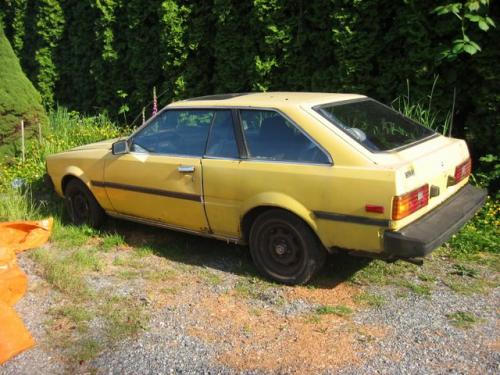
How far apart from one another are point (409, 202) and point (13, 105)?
6722 millimetres

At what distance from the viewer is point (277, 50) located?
23.2 feet

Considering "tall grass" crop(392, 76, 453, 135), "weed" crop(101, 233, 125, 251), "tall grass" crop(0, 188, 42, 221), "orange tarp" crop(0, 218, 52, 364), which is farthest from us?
"tall grass" crop(0, 188, 42, 221)

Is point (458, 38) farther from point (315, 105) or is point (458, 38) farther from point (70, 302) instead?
point (70, 302)

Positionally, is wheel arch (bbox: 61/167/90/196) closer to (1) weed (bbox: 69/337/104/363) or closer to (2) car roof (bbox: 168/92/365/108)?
(2) car roof (bbox: 168/92/365/108)

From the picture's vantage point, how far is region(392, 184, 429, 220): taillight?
3383 mm

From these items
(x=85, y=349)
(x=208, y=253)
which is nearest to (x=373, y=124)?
(x=208, y=253)

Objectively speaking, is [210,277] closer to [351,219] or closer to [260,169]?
[260,169]

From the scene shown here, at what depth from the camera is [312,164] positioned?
3.79 meters

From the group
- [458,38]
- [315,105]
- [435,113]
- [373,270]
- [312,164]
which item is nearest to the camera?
[312,164]

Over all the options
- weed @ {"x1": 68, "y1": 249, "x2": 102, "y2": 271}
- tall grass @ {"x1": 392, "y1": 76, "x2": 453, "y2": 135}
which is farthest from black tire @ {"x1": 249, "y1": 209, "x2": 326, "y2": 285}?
tall grass @ {"x1": 392, "y1": 76, "x2": 453, "y2": 135}

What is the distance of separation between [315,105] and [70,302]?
243 cm

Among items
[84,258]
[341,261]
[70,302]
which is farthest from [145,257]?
[341,261]

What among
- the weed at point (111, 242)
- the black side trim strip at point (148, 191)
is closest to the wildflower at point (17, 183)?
the black side trim strip at point (148, 191)

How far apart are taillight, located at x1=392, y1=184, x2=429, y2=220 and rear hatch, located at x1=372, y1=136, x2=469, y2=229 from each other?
0.09ft
